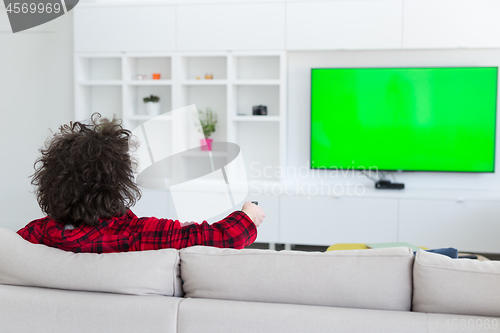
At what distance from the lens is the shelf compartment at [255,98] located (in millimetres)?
4148

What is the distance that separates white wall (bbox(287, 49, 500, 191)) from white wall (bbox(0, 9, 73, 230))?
2.08 metres

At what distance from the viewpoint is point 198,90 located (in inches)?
167

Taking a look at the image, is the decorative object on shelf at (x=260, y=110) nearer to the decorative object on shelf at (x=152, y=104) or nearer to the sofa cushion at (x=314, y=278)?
the decorative object on shelf at (x=152, y=104)

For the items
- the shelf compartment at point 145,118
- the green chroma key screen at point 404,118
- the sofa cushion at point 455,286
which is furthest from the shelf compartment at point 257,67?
the sofa cushion at point 455,286

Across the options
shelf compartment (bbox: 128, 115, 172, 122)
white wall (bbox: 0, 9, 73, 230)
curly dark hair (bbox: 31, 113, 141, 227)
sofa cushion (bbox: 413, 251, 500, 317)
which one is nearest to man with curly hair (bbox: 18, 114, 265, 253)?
curly dark hair (bbox: 31, 113, 141, 227)

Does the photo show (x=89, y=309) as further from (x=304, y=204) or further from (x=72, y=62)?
(x=72, y=62)

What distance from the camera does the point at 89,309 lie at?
112 centimetres

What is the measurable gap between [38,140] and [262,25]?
2.38 meters

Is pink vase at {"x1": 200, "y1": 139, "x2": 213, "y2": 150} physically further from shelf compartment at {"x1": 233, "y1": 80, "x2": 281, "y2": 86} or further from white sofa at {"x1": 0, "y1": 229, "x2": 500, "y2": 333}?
white sofa at {"x1": 0, "y1": 229, "x2": 500, "y2": 333}

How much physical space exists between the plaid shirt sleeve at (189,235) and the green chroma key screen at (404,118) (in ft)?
9.15

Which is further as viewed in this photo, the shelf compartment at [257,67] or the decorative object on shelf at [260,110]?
the shelf compartment at [257,67]

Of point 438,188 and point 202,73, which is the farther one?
point 202,73

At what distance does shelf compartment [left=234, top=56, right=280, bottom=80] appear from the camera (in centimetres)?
414

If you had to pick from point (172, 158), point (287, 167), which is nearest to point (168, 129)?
point (172, 158)
